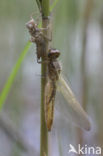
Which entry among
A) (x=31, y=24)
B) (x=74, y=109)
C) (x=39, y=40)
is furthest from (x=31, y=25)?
(x=74, y=109)

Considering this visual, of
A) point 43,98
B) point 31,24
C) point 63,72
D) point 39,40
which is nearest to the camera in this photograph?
point 43,98

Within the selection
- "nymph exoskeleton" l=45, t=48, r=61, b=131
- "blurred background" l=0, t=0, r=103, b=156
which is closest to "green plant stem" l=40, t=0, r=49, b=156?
"nymph exoskeleton" l=45, t=48, r=61, b=131

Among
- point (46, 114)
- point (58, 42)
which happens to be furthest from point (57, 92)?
point (58, 42)

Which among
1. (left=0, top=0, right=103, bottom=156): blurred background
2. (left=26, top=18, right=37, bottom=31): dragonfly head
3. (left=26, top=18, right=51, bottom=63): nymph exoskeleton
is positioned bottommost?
(left=0, top=0, right=103, bottom=156): blurred background

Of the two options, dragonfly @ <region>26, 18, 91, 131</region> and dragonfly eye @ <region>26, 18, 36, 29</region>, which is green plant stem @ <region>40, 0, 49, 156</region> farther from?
dragonfly eye @ <region>26, 18, 36, 29</region>

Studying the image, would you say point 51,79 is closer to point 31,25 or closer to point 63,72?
point 31,25

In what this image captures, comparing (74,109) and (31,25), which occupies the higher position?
(31,25)

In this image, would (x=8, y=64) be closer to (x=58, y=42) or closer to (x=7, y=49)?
(x=7, y=49)
